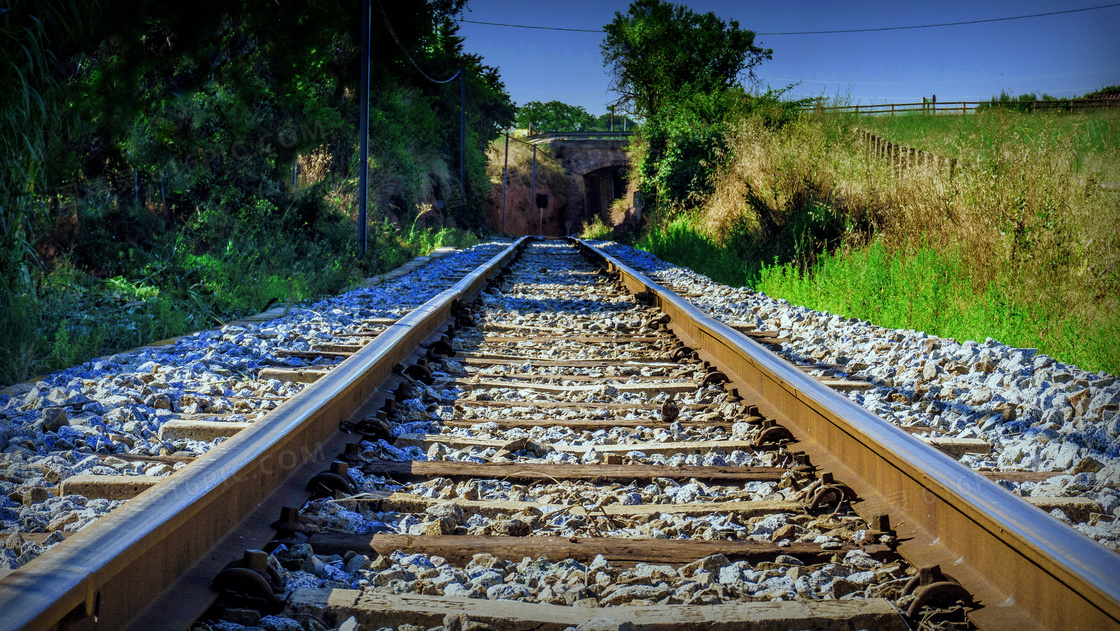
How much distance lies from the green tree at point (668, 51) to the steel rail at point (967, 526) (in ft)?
94.3

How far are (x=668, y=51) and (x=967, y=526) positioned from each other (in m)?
31.4

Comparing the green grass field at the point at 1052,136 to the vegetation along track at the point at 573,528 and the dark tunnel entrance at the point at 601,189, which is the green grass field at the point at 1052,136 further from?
the dark tunnel entrance at the point at 601,189

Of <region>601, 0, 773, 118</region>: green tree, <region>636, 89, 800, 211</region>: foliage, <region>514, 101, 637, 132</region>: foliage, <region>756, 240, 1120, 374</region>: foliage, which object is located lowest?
<region>756, 240, 1120, 374</region>: foliage

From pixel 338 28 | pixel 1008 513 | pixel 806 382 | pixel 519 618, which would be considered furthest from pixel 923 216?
pixel 338 28

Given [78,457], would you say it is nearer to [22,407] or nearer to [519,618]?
[22,407]

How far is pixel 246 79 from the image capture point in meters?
11.2

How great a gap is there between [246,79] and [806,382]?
10.1m

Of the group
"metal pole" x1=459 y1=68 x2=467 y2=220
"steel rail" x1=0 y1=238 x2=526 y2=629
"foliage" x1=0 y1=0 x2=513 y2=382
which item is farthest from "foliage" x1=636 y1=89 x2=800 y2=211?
"steel rail" x1=0 y1=238 x2=526 y2=629

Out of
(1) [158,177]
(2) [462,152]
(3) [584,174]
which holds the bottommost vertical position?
(1) [158,177]

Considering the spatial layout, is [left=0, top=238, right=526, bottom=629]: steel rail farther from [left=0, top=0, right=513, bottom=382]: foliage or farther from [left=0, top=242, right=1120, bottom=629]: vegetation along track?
[left=0, top=0, right=513, bottom=382]: foliage

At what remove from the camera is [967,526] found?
6.49 ft

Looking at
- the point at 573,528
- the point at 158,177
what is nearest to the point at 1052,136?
the point at 573,528

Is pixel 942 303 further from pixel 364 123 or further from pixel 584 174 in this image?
pixel 584 174

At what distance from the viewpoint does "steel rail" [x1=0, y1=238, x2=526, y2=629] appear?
1.38 meters
